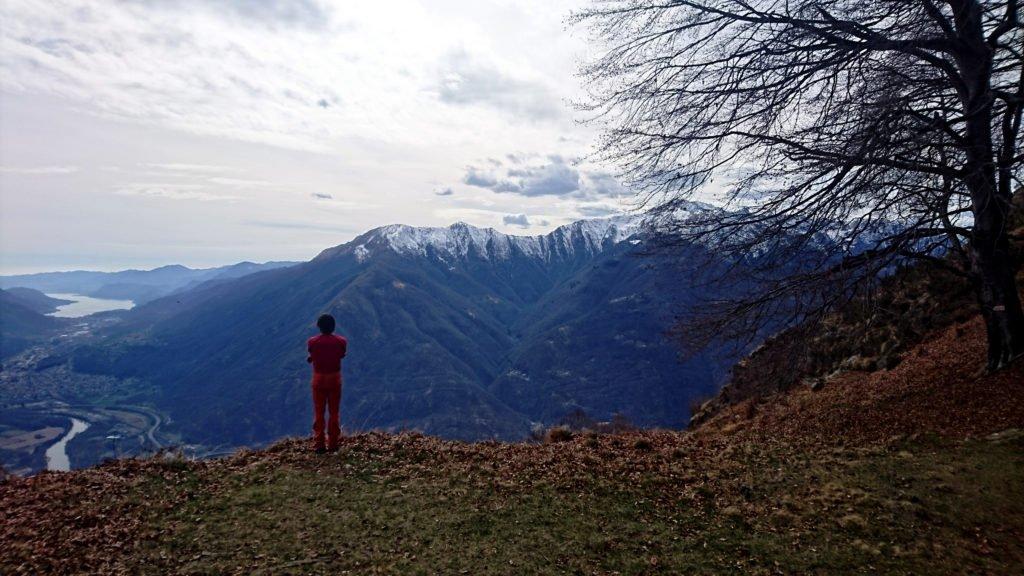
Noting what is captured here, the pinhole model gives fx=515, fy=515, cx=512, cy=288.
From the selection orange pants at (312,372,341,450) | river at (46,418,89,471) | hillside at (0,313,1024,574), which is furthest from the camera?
river at (46,418,89,471)

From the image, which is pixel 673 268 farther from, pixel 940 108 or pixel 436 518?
pixel 436 518

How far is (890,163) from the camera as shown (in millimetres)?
7562

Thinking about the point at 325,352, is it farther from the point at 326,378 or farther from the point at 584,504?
the point at 584,504

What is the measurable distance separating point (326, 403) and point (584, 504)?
670cm

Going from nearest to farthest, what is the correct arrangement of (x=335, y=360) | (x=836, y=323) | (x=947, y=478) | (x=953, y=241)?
(x=947, y=478), (x=953, y=241), (x=335, y=360), (x=836, y=323)

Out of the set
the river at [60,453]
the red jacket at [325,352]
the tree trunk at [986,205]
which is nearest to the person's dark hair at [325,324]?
Answer: the red jacket at [325,352]

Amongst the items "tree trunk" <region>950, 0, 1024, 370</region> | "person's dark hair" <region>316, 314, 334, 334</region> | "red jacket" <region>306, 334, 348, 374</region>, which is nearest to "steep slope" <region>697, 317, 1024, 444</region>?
"tree trunk" <region>950, 0, 1024, 370</region>

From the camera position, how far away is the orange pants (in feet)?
39.3

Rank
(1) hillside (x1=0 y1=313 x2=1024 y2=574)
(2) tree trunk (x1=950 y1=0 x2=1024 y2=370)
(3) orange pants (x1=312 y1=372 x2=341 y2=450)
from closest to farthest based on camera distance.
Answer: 1. (1) hillside (x1=0 y1=313 x2=1024 y2=574)
2. (2) tree trunk (x1=950 y1=0 x2=1024 y2=370)
3. (3) orange pants (x1=312 y1=372 x2=341 y2=450)

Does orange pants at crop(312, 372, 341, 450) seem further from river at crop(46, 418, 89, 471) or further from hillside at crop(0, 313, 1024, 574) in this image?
river at crop(46, 418, 89, 471)

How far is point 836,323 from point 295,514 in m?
21.9

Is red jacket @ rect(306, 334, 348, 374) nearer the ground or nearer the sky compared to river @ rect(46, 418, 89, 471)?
nearer the sky

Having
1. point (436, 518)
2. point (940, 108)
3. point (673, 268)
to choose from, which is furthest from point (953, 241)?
point (436, 518)

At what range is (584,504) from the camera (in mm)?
9227
